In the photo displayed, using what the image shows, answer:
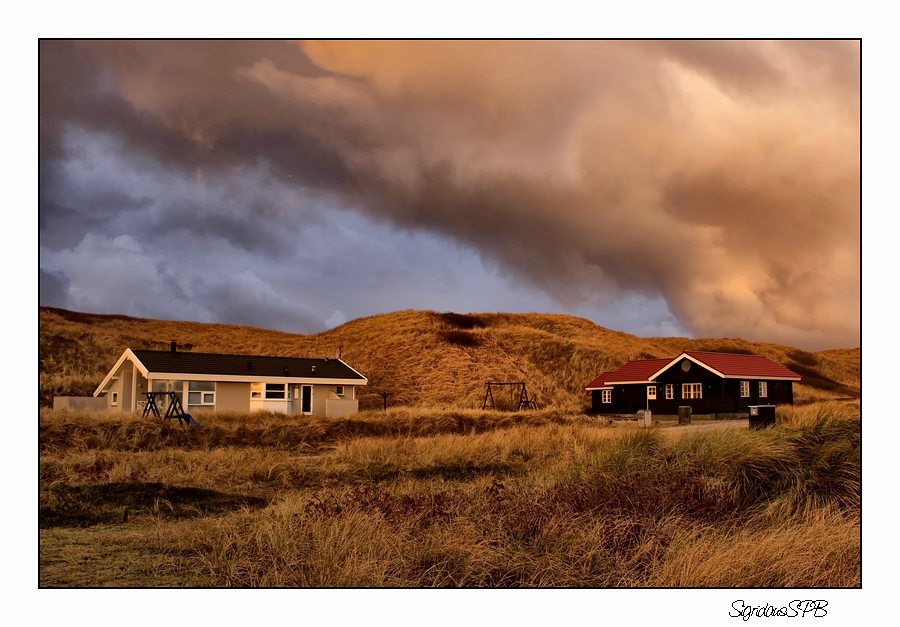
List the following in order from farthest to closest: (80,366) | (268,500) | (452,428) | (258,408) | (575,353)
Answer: (575,353), (80,366), (258,408), (452,428), (268,500)

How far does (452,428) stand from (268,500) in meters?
17.0

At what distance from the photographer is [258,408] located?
107 ft

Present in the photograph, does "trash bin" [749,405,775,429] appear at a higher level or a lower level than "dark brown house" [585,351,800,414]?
higher

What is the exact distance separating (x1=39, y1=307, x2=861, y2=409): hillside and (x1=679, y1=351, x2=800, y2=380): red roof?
14.0ft

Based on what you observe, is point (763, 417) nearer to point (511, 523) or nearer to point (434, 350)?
point (511, 523)

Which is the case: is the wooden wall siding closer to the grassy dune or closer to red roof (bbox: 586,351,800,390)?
red roof (bbox: 586,351,800,390)

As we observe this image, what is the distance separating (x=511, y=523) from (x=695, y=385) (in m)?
32.3

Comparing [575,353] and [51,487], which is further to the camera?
[575,353]

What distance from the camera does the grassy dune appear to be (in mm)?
7980

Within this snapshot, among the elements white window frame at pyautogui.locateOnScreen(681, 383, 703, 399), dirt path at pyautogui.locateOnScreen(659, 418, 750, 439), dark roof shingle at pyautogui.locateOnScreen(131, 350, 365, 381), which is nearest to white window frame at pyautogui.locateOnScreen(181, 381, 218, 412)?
dark roof shingle at pyautogui.locateOnScreen(131, 350, 365, 381)

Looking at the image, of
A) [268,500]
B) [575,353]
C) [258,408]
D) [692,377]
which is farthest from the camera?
[575,353]

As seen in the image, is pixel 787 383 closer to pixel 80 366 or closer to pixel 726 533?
pixel 726 533

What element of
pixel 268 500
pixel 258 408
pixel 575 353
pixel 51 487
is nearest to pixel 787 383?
pixel 575 353
